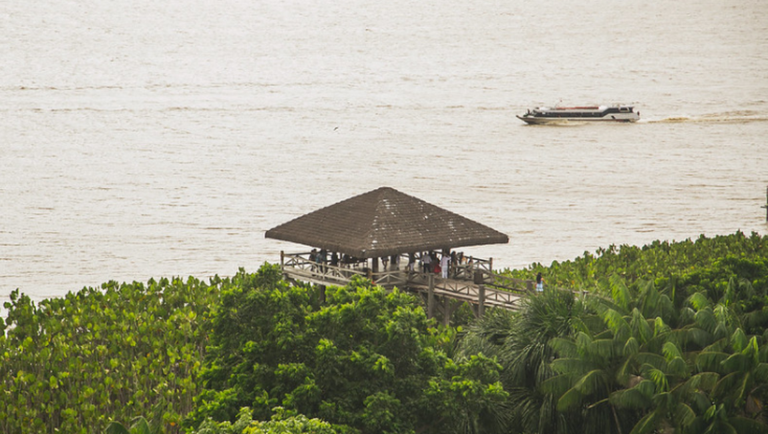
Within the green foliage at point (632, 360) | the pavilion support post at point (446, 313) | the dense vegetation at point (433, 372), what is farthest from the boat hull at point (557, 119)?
the green foliage at point (632, 360)

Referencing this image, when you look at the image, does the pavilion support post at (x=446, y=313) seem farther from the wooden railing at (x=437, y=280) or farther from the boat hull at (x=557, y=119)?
the boat hull at (x=557, y=119)

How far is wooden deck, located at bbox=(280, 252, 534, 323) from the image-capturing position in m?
27.5

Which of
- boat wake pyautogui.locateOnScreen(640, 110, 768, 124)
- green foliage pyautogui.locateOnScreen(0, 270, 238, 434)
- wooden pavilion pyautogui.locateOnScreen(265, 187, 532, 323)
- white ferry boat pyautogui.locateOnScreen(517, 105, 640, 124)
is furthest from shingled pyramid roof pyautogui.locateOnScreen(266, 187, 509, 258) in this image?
boat wake pyautogui.locateOnScreen(640, 110, 768, 124)

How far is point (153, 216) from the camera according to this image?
75.9 m

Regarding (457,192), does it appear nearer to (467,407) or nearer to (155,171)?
(155,171)

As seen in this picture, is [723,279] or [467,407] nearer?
[467,407]

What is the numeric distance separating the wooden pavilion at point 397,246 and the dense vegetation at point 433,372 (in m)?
3.78

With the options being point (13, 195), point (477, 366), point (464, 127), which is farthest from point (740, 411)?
point (464, 127)

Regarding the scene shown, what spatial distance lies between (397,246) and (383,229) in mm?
937

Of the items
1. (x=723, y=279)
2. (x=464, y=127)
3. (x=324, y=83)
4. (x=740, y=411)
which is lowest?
(x=740, y=411)

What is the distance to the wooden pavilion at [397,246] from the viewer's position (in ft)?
95.5

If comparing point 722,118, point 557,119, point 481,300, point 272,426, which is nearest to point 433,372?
point 272,426

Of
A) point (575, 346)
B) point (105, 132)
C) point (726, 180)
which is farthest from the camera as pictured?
point (105, 132)

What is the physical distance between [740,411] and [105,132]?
380 feet
